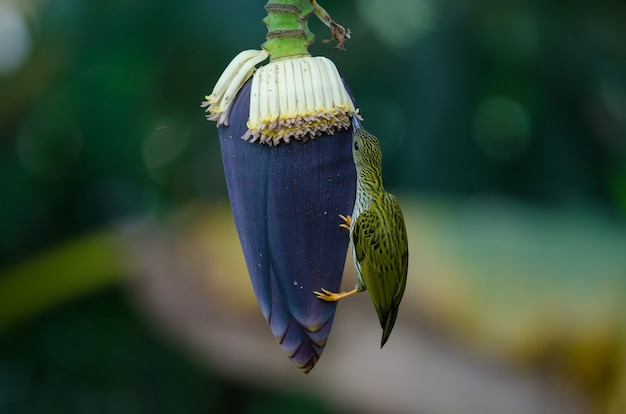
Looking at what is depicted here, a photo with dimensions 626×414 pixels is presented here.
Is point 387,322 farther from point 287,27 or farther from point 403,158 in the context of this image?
point 403,158

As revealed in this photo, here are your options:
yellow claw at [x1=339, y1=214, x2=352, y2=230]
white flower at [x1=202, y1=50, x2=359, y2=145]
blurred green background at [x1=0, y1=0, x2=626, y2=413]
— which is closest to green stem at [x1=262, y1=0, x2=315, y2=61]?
white flower at [x1=202, y1=50, x2=359, y2=145]

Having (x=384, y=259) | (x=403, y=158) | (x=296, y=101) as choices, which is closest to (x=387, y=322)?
(x=384, y=259)

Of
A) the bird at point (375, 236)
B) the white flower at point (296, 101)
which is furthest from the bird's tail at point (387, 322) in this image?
the white flower at point (296, 101)

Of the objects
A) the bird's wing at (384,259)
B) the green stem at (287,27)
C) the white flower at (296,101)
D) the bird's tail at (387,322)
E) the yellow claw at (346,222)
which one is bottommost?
the bird's tail at (387,322)

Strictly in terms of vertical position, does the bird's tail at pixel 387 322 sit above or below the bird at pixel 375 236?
below

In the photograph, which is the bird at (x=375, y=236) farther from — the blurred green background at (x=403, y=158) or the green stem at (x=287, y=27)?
the blurred green background at (x=403, y=158)

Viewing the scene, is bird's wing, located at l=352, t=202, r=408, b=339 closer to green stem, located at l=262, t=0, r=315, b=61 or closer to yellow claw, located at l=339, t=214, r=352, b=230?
yellow claw, located at l=339, t=214, r=352, b=230

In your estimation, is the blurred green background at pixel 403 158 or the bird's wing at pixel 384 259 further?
the blurred green background at pixel 403 158
